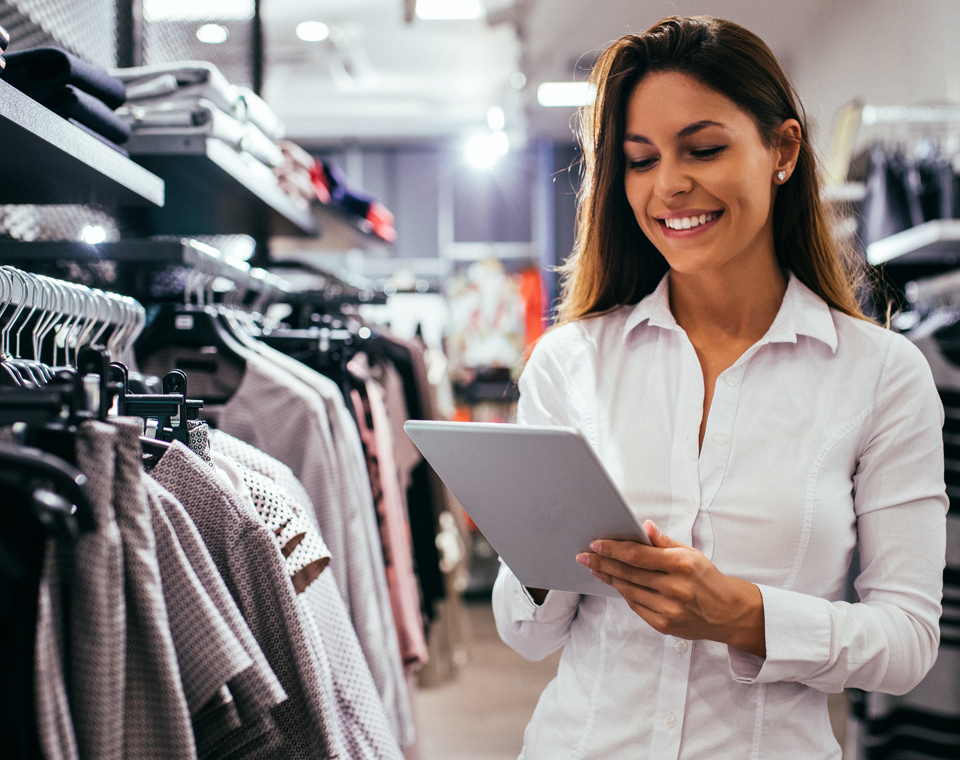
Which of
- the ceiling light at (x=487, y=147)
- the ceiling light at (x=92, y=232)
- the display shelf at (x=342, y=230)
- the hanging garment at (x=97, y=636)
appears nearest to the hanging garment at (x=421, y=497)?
the display shelf at (x=342, y=230)

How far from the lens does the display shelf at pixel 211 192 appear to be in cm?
155

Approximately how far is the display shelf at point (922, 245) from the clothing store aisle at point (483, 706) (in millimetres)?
2137

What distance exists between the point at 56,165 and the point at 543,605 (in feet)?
3.04

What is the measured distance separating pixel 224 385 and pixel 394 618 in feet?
2.20

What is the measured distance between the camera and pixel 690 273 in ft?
3.84

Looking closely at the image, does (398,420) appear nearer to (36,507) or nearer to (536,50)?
(36,507)

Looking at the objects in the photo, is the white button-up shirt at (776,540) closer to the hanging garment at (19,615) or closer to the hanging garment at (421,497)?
the hanging garment at (19,615)

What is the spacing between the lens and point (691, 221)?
108 cm

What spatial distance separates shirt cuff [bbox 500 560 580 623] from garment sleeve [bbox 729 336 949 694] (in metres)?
0.23

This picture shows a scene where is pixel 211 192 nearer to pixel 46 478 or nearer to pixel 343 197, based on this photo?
pixel 343 197

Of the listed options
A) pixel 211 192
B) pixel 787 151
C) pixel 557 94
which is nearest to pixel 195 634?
pixel 787 151

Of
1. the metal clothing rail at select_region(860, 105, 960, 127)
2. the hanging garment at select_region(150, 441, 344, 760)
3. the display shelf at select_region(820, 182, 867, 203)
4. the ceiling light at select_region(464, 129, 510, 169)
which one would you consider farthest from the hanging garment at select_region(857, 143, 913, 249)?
the ceiling light at select_region(464, 129, 510, 169)

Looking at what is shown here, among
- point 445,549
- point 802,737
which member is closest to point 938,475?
point 802,737

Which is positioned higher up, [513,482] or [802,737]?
[513,482]
